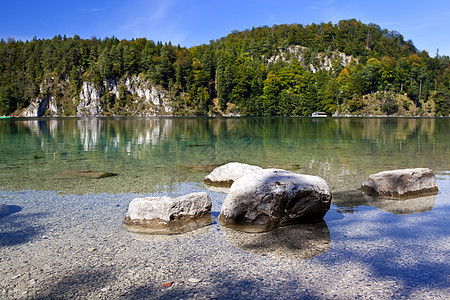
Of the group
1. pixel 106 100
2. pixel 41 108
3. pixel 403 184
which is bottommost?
pixel 403 184

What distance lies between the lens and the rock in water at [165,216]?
783cm

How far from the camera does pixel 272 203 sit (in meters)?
7.95

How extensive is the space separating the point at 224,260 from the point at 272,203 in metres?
2.31

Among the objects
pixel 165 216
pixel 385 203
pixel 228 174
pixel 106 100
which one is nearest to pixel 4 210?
pixel 165 216

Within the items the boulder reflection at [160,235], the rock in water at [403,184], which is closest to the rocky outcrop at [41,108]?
the boulder reflection at [160,235]

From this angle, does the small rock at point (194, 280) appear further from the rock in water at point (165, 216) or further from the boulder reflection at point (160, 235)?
the rock in water at point (165, 216)

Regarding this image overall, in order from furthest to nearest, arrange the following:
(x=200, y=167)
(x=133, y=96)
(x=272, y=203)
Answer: (x=133, y=96)
(x=200, y=167)
(x=272, y=203)

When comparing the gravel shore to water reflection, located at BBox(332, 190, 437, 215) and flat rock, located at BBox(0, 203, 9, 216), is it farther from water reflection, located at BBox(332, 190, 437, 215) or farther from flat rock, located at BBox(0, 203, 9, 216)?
water reflection, located at BBox(332, 190, 437, 215)

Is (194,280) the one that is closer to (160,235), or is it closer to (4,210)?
(160,235)

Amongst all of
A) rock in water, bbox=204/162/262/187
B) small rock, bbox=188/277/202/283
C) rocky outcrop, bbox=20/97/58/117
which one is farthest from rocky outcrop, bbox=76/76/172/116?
small rock, bbox=188/277/202/283

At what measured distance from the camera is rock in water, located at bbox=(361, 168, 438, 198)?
10922 mm

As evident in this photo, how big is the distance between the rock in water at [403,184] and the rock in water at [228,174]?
432 centimetres

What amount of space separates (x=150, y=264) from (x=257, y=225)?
2947 millimetres

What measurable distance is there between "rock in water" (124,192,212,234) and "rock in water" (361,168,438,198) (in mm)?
6330
